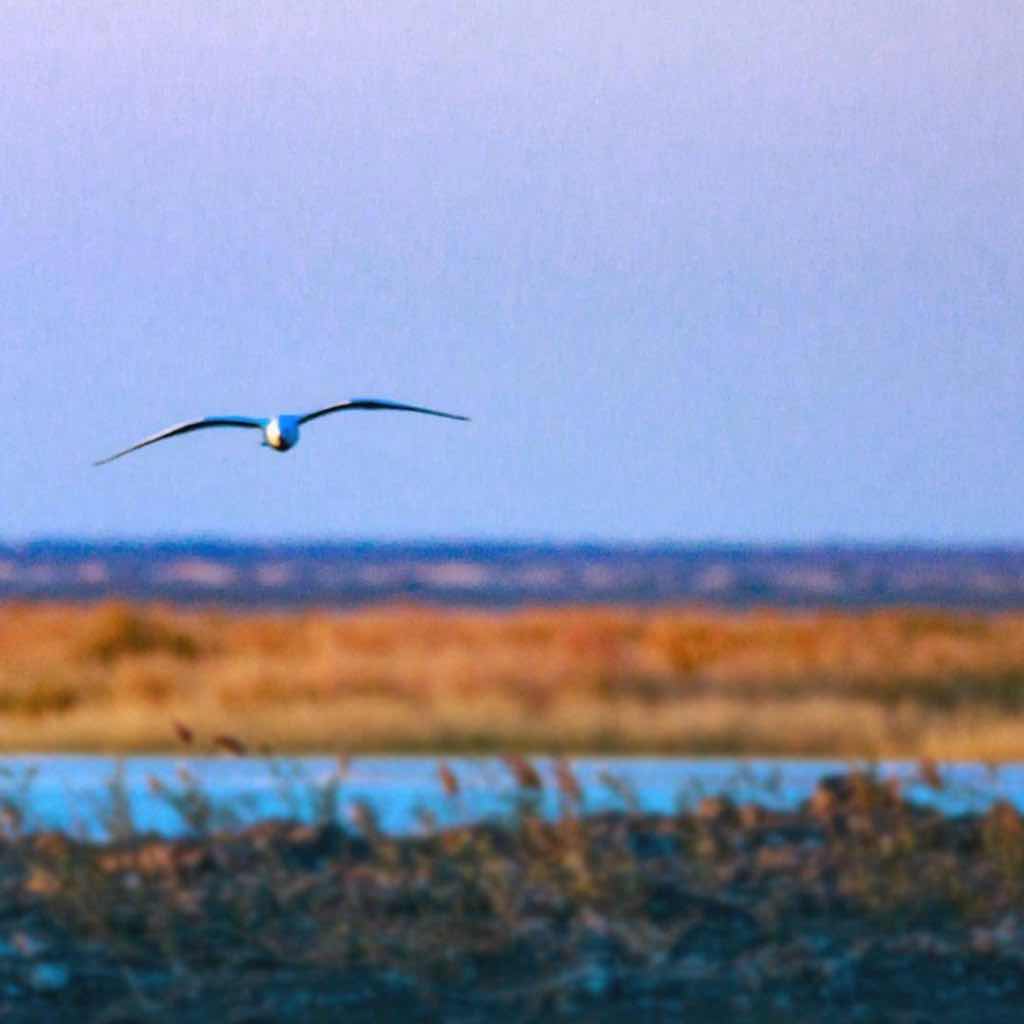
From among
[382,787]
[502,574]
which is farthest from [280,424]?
[502,574]

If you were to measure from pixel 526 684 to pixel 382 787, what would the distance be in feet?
31.0

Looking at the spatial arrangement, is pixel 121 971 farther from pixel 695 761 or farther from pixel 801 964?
pixel 695 761

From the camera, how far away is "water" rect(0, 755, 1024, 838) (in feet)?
35.7

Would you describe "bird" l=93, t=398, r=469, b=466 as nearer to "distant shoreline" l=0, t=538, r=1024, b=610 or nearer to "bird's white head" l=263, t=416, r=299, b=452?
"bird's white head" l=263, t=416, r=299, b=452

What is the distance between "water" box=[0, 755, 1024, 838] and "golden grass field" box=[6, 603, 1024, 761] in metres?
0.92

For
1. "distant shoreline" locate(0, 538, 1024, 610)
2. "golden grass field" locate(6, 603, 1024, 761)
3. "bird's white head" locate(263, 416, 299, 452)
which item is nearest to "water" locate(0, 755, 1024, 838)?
"golden grass field" locate(6, 603, 1024, 761)

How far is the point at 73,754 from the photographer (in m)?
17.8

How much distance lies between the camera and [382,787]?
47.0 feet

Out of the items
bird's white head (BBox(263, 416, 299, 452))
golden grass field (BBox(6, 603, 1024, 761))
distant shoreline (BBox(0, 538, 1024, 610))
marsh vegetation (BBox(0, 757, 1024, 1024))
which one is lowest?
distant shoreline (BBox(0, 538, 1024, 610))

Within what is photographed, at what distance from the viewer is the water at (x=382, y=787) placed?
35.7 feet

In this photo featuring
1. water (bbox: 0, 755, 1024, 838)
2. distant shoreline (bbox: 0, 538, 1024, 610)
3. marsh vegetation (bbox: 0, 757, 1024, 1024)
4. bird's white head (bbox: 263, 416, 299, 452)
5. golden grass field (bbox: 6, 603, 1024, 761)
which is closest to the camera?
bird's white head (bbox: 263, 416, 299, 452)

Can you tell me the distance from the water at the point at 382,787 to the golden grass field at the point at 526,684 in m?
0.92

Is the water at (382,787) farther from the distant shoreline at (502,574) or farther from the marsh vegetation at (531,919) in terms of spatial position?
the distant shoreline at (502,574)

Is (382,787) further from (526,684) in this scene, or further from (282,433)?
(526,684)
